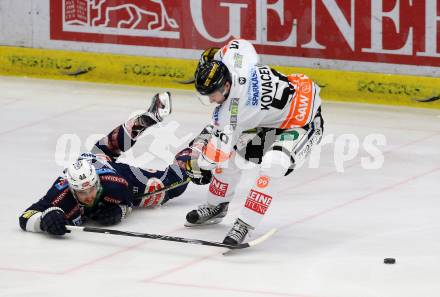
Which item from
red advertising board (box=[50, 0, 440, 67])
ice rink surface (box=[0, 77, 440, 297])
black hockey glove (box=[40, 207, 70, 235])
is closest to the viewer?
ice rink surface (box=[0, 77, 440, 297])

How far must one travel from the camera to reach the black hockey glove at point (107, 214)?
10492mm

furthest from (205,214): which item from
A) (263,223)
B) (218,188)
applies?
(263,223)

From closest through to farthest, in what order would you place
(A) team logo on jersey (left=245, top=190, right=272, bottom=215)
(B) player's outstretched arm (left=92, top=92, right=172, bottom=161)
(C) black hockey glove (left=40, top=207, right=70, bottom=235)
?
(A) team logo on jersey (left=245, top=190, right=272, bottom=215) < (C) black hockey glove (left=40, top=207, right=70, bottom=235) < (B) player's outstretched arm (left=92, top=92, right=172, bottom=161)

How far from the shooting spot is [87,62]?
1598 cm

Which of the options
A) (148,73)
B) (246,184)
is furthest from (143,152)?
(148,73)

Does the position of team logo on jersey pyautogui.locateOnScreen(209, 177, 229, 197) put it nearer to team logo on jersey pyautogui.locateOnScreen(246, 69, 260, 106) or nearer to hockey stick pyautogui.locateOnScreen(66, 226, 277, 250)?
hockey stick pyautogui.locateOnScreen(66, 226, 277, 250)

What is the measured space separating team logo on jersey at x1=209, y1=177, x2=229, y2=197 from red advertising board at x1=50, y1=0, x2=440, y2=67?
440 centimetres

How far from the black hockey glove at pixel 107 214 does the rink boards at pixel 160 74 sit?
4782 mm

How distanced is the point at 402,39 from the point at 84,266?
572cm

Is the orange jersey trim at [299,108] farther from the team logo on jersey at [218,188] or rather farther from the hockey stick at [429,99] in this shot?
the hockey stick at [429,99]

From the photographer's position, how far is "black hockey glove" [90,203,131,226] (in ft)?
34.4

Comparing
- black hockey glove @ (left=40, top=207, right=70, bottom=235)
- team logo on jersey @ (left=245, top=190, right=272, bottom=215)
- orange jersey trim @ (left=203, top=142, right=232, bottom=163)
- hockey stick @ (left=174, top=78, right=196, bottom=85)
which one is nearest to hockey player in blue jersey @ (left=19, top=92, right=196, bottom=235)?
black hockey glove @ (left=40, top=207, right=70, bottom=235)

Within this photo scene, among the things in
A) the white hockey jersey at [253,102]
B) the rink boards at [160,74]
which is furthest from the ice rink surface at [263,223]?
the white hockey jersey at [253,102]

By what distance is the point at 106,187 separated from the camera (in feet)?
34.3
